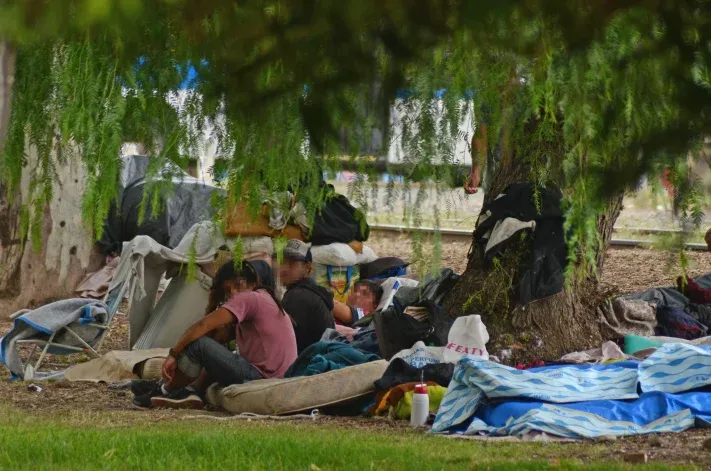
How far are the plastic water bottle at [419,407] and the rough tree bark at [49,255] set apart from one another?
21.4 feet

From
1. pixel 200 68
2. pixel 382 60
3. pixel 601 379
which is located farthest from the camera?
pixel 601 379

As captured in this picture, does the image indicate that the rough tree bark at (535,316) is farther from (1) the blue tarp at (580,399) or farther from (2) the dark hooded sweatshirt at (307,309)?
(1) the blue tarp at (580,399)

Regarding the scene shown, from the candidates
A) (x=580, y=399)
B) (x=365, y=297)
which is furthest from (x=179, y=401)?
(x=365, y=297)

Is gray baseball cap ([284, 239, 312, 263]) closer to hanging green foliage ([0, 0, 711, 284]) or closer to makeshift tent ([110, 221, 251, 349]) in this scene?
makeshift tent ([110, 221, 251, 349])

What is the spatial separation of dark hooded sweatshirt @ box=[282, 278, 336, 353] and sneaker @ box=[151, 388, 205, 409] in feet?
4.11

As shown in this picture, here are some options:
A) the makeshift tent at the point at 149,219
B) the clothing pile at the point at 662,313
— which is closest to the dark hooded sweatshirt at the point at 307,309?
the clothing pile at the point at 662,313

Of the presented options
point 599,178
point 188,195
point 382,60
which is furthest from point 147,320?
point 599,178

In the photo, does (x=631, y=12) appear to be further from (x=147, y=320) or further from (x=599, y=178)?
(x=147, y=320)

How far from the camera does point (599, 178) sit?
10.6ft

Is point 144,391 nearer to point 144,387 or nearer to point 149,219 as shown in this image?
point 144,387

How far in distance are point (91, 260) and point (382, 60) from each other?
9.29m

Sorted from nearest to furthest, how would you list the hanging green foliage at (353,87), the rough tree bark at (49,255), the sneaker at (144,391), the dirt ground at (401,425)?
the hanging green foliage at (353,87)
the dirt ground at (401,425)
the sneaker at (144,391)
the rough tree bark at (49,255)

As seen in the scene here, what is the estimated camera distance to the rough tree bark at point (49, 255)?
40.3 feet

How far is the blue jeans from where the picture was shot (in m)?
7.49
